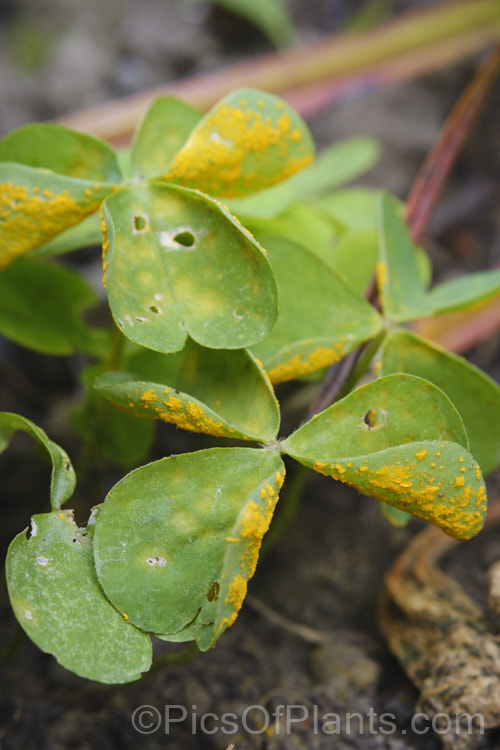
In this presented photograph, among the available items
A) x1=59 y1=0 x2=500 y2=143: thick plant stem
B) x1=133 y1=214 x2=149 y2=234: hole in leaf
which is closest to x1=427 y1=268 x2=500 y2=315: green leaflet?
x1=133 y1=214 x2=149 y2=234: hole in leaf

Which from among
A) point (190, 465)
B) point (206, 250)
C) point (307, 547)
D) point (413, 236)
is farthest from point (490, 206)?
point (190, 465)

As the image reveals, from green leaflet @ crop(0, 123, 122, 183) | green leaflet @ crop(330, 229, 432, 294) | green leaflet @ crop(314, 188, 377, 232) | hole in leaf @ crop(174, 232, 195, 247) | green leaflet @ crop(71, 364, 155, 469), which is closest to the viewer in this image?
hole in leaf @ crop(174, 232, 195, 247)

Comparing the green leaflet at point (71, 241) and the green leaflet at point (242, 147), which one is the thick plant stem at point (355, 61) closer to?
the green leaflet at point (71, 241)

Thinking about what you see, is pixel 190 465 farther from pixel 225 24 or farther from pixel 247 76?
pixel 225 24

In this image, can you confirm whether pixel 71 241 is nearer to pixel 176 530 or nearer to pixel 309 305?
pixel 309 305

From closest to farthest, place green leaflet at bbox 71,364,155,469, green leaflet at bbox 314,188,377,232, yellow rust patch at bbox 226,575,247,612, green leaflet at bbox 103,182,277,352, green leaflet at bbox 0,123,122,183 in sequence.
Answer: yellow rust patch at bbox 226,575,247,612 < green leaflet at bbox 103,182,277,352 < green leaflet at bbox 0,123,122,183 < green leaflet at bbox 71,364,155,469 < green leaflet at bbox 314,188,377,232

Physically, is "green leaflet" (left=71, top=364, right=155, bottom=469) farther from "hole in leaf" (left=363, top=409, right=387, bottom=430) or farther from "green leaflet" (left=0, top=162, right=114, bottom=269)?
"hole in leaf" (left=363, top=409, right=387, bottom=430)
